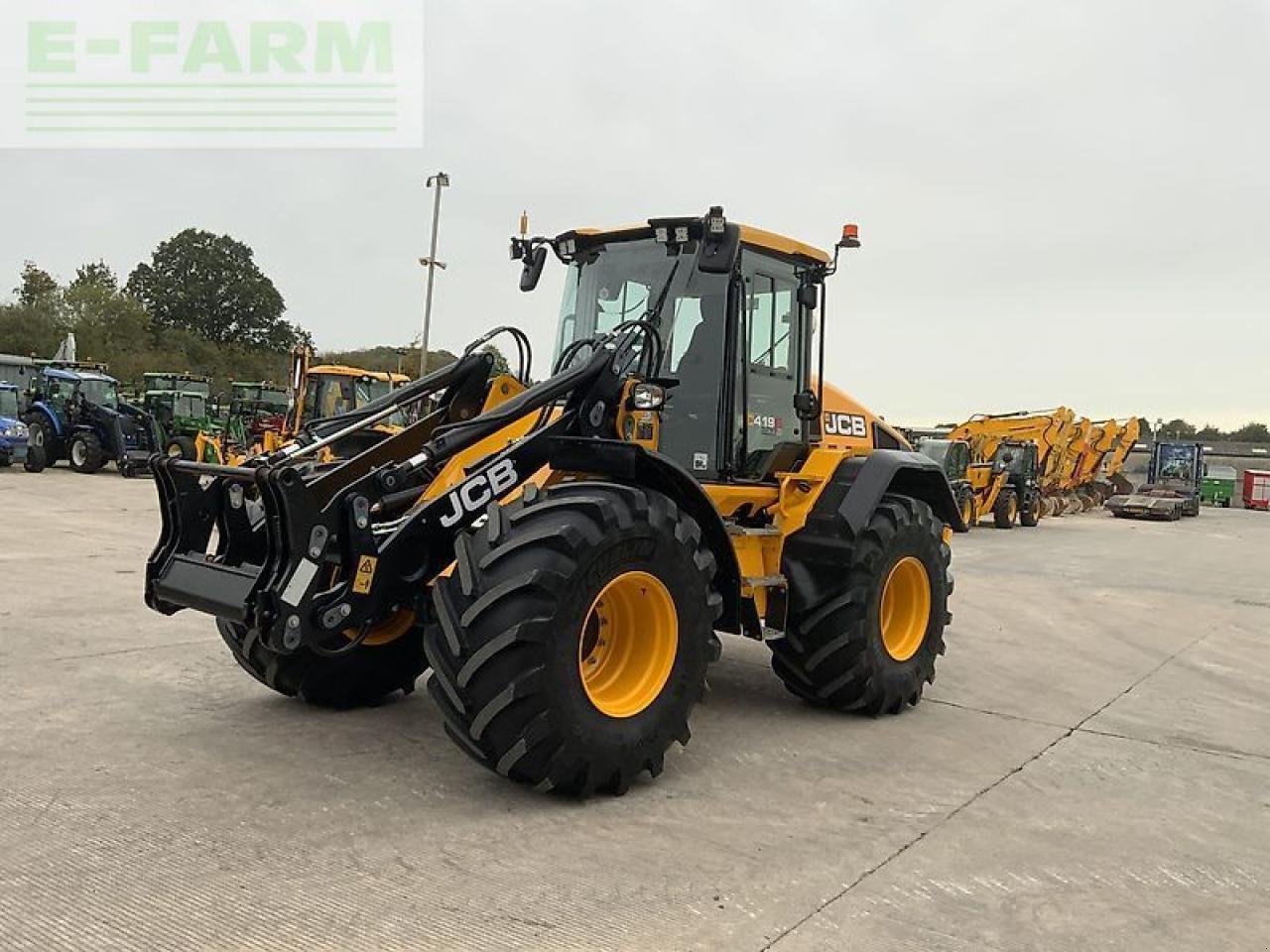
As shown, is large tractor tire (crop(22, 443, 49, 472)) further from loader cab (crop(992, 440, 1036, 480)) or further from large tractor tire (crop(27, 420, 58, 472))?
loader cab (crop(992, 440, 1036, 480))

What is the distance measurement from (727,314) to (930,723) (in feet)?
8.19

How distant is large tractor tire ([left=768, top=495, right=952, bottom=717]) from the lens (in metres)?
5.39

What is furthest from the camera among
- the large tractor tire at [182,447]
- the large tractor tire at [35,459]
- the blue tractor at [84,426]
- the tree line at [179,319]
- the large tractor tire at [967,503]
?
the tree line at [179,319]

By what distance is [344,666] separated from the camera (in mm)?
5160

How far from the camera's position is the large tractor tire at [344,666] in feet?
16.5

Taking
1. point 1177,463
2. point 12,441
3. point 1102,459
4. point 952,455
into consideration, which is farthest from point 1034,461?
point 12,441

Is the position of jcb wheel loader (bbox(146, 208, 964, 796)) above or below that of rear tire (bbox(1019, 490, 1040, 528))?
above

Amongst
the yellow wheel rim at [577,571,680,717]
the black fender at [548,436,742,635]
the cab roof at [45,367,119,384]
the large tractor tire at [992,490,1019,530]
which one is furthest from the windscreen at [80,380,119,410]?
the yellow wheel rim at [577,571,680,717]

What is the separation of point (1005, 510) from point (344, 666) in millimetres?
19606

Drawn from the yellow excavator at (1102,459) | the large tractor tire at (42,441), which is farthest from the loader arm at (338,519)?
the yellow excavator at (1102,459)

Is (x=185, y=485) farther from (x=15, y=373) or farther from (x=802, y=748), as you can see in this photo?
(x=15, y=373)

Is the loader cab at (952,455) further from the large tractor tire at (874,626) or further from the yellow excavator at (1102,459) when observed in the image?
the large tractor tire at (874,626)

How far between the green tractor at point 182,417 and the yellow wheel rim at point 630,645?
2078 cm

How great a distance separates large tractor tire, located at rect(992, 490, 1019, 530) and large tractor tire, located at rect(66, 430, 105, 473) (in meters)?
19.9
